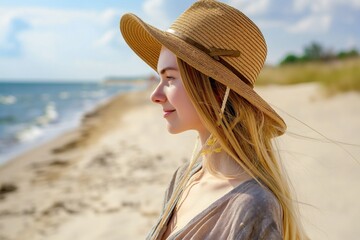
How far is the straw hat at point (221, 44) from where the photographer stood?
1.33 meters

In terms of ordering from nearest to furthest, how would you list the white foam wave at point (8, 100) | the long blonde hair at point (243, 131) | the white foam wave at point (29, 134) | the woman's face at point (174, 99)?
1. the long blonde hair at point (243, 131)
2. the woman's face at point (174, 99)
3. the white foam wave at point (29, 134)
4. the white foam wave at point (8, 100)

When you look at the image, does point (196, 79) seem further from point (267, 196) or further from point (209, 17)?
point (267, 196)

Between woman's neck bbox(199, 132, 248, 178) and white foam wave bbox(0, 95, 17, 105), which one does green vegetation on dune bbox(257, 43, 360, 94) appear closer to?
woman's neck bbox(199, 132, 248, 178)

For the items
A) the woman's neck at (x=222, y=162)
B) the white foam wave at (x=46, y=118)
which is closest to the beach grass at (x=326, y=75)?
the white foam wave at (x=46, y=118)

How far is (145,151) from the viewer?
25.3 feet

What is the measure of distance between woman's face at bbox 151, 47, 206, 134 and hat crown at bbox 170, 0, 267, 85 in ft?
0.33

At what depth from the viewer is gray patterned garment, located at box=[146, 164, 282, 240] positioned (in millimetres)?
1168

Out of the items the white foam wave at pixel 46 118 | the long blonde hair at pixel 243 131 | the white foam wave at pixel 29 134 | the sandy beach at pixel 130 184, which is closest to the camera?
the long blonde hair at pixel 243 131

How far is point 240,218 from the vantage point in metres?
1.19

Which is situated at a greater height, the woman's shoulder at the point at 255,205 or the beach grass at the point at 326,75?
the beach grass at the point at 326,75

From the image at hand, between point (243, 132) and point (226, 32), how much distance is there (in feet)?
0.99

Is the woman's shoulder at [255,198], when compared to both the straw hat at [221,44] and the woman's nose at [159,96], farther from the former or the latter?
the woman's nose at [159,96]

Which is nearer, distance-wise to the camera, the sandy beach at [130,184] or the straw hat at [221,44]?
the straw hat at [221,44]

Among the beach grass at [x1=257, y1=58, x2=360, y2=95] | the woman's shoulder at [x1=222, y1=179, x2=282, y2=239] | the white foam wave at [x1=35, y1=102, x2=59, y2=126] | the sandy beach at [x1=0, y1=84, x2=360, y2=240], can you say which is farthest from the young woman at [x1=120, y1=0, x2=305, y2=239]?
the white foam wave at [x1=35, y1=102, x2=59, y2=126]
